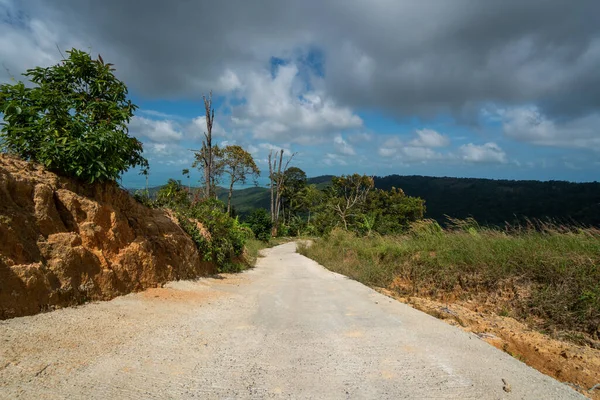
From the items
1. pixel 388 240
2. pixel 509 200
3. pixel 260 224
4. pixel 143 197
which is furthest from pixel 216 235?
pixel 509 200

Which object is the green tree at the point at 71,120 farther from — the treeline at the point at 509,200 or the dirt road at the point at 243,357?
the treeline at the point at 509,200

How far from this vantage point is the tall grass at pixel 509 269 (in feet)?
20.9

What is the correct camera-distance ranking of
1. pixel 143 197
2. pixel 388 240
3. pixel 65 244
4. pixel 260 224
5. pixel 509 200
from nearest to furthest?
1. pixel 65 244
2. pixel 143 197
3. pixel 388 240
4. pixel 260 224
5. pixel 509 200

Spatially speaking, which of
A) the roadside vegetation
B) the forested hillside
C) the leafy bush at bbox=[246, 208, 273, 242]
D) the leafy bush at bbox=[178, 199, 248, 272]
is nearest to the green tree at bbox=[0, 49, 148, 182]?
the roadside vegetation

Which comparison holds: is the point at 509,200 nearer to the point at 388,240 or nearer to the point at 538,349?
the point at 388,240

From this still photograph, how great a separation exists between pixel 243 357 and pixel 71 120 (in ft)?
14.8

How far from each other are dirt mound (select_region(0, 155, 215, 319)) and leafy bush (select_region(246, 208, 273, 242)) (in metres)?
26.1

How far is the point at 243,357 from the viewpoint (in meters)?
3.83

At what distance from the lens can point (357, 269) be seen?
12.2m

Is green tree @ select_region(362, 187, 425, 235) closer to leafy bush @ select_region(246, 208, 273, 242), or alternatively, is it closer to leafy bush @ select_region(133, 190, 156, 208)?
leafy bush @ select_region(246, 208, 273, 242)

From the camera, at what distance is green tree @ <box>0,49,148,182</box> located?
16.9 ft

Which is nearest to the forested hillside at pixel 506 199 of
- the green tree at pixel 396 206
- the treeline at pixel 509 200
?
the treeline at pixel 509 200

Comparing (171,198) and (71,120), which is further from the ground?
(71,120)

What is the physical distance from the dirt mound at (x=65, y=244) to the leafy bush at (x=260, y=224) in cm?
2607
